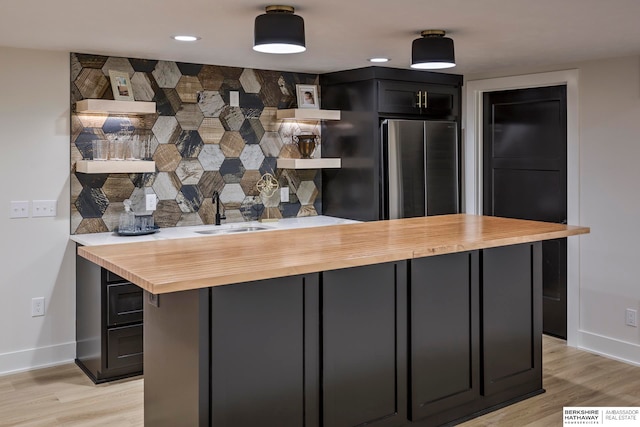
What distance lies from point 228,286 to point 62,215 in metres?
2.34

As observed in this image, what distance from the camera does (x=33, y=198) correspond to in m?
4.16

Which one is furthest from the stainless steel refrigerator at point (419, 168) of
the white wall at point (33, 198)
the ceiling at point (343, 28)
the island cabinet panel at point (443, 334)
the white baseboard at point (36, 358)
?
the white baseboard at point (36, 358)

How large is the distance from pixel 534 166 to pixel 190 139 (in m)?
2.75

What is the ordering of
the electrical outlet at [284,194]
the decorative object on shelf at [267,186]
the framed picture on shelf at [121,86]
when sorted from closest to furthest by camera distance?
the framed picture on shelf at [121,86] → the decorative object on shelf at [267,186] → the electrical outlet at [284,194]

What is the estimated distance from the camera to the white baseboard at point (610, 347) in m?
4.36

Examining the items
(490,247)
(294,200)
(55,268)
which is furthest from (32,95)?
(490,247)

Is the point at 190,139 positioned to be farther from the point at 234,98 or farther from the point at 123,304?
the point at 123,304

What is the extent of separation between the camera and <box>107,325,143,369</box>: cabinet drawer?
13.0 ft

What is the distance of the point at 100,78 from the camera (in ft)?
14.2

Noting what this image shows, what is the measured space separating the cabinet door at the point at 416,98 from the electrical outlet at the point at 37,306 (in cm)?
286

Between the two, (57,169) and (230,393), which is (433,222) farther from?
(57,169)

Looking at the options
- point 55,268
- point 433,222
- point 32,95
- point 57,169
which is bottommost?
point 55,268

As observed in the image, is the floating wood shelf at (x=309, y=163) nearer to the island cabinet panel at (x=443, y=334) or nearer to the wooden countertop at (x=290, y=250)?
the wooden countertop at (x=290, y=250)

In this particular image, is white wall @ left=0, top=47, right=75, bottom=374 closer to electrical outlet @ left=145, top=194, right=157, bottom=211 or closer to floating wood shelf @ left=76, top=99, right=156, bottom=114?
floating wood shelf @ left=76, top=99, right=156, bottom=114
